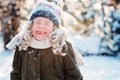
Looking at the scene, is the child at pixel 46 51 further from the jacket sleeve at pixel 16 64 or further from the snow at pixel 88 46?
the snow at pixel 88 46

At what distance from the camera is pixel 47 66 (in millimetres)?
3598

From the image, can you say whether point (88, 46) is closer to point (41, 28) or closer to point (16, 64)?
point (16, 64)

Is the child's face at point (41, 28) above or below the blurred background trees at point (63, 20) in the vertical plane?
above

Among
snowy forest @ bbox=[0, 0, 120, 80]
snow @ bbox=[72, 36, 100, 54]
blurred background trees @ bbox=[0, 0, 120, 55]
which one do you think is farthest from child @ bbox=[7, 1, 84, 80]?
snow @ bbox=[72, 36, 100, 54]

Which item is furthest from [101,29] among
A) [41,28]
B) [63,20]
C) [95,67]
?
[41,28]

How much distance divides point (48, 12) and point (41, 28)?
0.18 meters

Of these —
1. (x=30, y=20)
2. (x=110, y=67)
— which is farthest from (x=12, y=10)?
(x=30, y=20)

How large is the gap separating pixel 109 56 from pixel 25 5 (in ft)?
8.60

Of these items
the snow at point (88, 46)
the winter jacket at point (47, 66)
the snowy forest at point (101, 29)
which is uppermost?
the winter jacket at point (47, 66)

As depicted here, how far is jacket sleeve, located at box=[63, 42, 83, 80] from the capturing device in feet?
11.7

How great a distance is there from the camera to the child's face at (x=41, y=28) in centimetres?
354

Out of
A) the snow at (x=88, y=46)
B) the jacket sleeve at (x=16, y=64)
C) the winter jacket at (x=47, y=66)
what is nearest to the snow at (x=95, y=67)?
the snow at (x=88, y=46)

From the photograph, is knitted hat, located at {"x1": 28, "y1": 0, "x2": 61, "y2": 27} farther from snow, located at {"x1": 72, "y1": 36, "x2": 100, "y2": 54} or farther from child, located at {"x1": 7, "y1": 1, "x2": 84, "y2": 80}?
snow, located at {"x1": 72, "y1": 36, "x2": 100, "y2": 54}

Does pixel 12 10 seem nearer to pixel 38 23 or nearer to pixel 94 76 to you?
pixel 94 76
